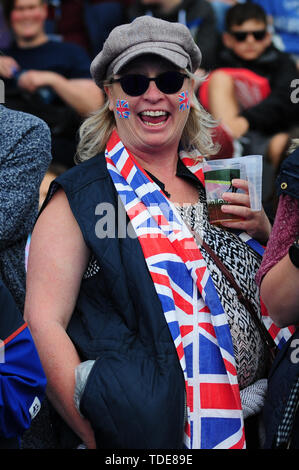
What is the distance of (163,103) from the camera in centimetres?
249

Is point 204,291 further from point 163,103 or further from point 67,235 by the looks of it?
point 163,103

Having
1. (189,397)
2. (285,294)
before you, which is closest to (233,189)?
(285,294)

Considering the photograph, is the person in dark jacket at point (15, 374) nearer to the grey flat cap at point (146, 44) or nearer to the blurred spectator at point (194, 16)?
the grey flat cap at point (146, 44)

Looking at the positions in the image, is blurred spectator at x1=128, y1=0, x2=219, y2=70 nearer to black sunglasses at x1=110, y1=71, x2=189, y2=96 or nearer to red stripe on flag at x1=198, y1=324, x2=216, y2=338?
black sunglasses at x1=110, y1=71, x2=189, y2=96

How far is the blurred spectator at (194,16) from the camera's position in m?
5.12

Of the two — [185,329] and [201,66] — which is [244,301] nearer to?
[185,329]

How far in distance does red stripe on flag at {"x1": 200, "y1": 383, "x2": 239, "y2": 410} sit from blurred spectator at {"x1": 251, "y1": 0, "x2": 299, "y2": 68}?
13.0 ft

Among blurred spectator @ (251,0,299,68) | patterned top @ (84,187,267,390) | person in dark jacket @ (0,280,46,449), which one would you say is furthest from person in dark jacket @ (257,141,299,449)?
blurred spectator @ (251,0,299,68)

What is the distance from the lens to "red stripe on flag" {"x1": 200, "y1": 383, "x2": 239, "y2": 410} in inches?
86.2

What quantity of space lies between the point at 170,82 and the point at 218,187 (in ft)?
1.35

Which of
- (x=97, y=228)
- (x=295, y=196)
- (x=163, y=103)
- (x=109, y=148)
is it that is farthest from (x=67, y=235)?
(x=295, y=196)

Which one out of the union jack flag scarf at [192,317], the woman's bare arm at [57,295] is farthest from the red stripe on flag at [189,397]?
the woman's bare arm at [57,295]

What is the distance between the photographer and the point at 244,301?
2.36m

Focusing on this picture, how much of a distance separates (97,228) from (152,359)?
45 centimetres
